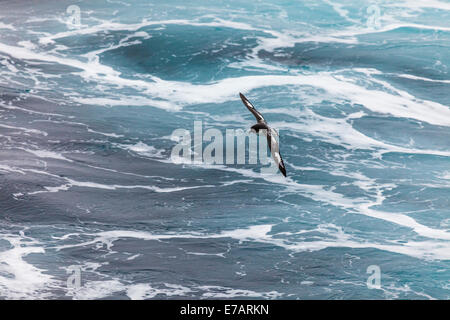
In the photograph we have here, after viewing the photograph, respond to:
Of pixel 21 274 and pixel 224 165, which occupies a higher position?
pixel 224 165

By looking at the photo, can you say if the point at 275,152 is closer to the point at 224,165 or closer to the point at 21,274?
the point at 224,165

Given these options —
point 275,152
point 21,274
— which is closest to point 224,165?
point 275,152

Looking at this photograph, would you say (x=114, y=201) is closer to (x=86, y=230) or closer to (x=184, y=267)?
(x=86, y=230)

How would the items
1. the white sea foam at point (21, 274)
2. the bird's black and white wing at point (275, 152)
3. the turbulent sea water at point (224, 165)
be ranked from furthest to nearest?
the turbulent sea water at point (224, 165)
the white sea foam at point (21, 274)
the bird's black and white wing at point (275, 152)

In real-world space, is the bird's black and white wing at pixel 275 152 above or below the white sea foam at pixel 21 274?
above

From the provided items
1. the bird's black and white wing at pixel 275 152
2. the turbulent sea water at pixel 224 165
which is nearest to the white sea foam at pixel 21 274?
the turbulent sea water at pixel 224 165

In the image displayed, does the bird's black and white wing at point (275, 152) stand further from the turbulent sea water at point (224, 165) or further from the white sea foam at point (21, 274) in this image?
the white sea foam at point (21, 274)
